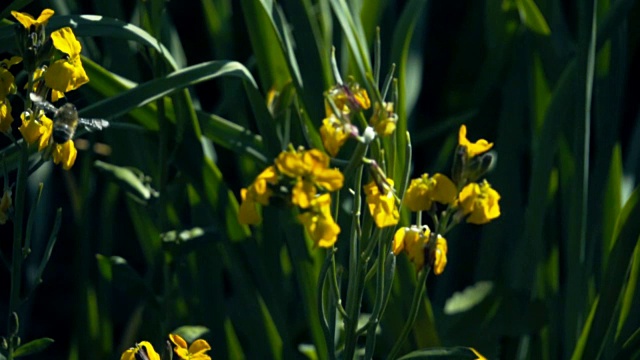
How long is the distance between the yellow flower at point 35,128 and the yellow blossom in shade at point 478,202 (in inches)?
16.1

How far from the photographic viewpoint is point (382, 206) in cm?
94

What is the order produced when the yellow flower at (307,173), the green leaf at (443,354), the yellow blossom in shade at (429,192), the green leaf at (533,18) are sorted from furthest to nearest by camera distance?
the green leaf at (533,18) → the green leaf at (443,354) → the yellow blossom in shade at (429,192) → the yellow flower at (307,173)

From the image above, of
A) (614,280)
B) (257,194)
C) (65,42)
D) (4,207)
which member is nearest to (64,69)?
(65,42)

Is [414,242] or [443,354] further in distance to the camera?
[443,354]

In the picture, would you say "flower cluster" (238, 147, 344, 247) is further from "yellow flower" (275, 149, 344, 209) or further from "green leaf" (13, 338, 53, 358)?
"green leaf" (13, 338, 53, 358)

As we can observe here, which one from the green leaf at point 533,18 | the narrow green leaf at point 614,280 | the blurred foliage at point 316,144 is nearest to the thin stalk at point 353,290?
the blurred foliage at point 316,144

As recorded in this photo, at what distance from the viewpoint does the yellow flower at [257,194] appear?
2.89 feet

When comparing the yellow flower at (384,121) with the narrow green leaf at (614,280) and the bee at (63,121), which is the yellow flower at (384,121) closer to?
the bee at (63,121)

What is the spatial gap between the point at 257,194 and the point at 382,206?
12 cm

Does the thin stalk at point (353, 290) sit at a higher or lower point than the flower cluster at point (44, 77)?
lower

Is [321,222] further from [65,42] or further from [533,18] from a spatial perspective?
[533,18]

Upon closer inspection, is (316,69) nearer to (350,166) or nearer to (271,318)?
(271,318)

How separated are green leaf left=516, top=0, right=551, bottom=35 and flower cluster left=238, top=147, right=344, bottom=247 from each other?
741mm

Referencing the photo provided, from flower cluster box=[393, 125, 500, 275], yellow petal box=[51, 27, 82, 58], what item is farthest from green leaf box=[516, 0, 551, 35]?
yellow petal box=[51, 27, 82, 58]
